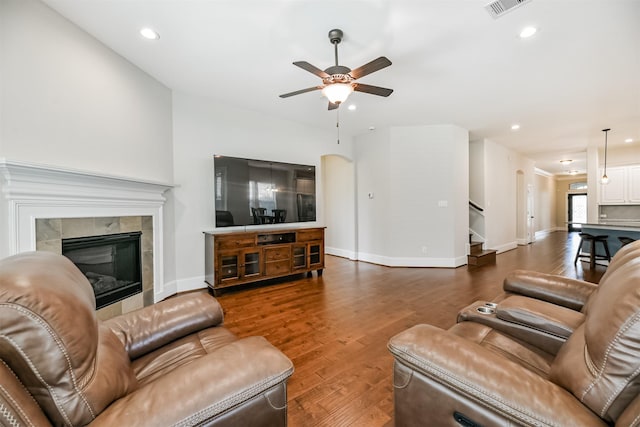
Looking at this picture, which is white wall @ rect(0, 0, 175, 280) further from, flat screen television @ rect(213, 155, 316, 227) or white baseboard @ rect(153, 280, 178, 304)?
white baseboard @ rect(153, 280, 178, 304)

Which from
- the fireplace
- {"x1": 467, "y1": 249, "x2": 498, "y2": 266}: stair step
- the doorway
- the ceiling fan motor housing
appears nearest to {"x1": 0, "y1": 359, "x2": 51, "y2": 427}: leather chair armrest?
the fireplace

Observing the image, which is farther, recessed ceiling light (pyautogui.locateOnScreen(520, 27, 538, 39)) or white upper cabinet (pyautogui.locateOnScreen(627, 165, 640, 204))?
white upper cabinet (pyautogui.locateOnScreen(627, 165, 640, 204))

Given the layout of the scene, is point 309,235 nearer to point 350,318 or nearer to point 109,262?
point 350,318

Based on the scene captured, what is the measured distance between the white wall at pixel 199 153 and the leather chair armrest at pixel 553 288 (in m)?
3.66

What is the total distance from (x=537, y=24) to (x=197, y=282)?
476 centimetres

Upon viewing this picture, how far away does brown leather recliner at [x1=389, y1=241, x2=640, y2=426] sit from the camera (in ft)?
2.34

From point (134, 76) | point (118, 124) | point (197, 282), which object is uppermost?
point (134, 76)

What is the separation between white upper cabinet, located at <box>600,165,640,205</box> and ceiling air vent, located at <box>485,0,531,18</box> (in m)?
7.29

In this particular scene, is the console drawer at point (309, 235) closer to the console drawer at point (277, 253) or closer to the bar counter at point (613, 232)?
the console drawer at point (277, 253)

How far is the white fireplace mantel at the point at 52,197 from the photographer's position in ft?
5.98

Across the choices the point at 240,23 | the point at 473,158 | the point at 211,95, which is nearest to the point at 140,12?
the point at 240,23

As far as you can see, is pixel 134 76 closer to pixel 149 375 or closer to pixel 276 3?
pixel 276 3

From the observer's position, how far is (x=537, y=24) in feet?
7.45

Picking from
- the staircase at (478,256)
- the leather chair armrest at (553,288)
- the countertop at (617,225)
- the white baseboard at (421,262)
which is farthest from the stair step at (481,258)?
the leather chair armrest at (553,288)
